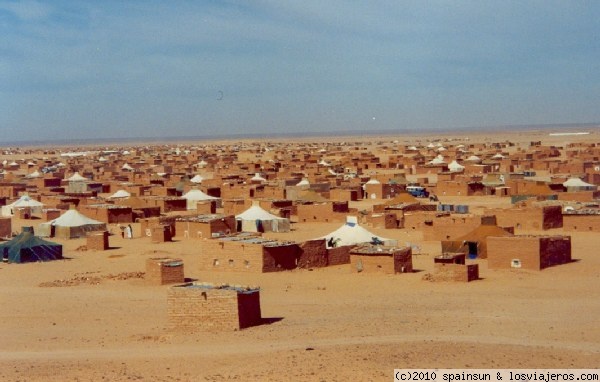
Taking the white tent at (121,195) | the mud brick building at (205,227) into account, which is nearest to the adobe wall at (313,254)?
the mud brick building at (205,227)

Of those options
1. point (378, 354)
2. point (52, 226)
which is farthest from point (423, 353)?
point (52, 226)

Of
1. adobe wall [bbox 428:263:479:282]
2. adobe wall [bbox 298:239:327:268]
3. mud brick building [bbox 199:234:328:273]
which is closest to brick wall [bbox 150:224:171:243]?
mud brick building [bbox 199:234:328:273]

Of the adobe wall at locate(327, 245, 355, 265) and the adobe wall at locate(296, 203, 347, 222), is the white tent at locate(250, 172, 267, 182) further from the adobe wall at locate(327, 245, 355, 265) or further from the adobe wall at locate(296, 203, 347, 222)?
the adobe wall at locate(327, 245, 355, 265)

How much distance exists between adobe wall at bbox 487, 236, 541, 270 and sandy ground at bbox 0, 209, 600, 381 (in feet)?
2.12

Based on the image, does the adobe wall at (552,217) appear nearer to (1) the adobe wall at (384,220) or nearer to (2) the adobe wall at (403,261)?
Result: (1) the adobe wall at (384,220)

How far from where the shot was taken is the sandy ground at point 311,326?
58.8 ft

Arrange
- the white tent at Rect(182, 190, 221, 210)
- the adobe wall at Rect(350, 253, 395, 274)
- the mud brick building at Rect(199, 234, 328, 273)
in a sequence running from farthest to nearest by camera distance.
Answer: the white tent at Rect(182, 190, 221, 210)
the mud brick building at Rect(199, 234, 328, 273)
the adobe wall at Rect(350, 253, 395, 274)

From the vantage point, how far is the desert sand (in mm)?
17938

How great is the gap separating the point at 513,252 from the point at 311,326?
11571 mm

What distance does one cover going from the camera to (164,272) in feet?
99.9

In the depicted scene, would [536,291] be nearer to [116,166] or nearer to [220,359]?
[220,359]

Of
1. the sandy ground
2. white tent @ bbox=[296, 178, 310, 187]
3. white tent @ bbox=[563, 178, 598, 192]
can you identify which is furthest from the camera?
white tent @ bbox=[296, 178, 310, 187]

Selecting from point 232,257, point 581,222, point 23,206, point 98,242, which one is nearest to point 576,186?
point 581,222

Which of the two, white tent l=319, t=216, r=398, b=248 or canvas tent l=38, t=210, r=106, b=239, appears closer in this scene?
white tent l=319, t=216, r=398, b=248
